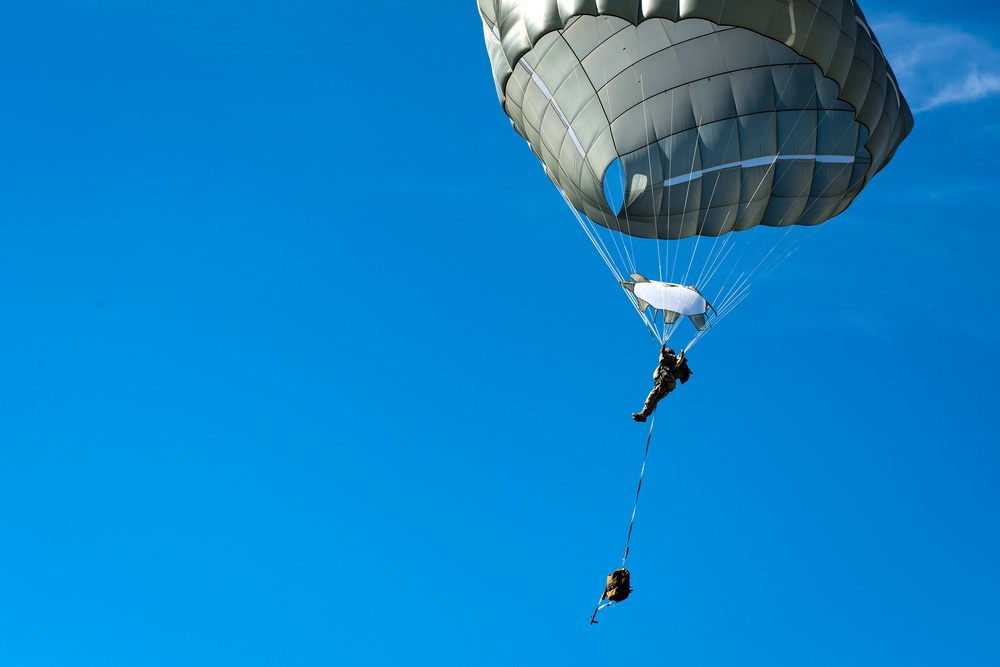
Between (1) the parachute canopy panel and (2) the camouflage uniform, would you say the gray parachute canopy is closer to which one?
(1) the parachute canopy panel

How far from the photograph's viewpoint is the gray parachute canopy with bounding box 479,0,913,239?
1979 centimetres

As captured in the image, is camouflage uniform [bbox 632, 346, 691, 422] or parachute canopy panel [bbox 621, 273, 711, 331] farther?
parachute canopy panel [bbox 621, 273, 711, 331]

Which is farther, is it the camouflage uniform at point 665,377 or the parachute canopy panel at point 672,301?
the parachute canopy panel at point 672,301

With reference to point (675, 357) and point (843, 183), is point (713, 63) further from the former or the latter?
point (675, 357)

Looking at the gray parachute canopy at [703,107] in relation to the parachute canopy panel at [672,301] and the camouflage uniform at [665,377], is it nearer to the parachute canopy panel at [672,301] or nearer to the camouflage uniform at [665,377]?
the parachute canopy panel at [672,301]

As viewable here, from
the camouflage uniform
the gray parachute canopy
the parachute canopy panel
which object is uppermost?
the gray parachute canopy

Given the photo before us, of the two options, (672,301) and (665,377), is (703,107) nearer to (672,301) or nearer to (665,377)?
(672,301)

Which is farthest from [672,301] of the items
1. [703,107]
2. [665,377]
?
[703,107]

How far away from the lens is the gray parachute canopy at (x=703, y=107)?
19.8m

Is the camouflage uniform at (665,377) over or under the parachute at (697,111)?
under

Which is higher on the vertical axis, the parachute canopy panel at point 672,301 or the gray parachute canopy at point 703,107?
the gray parachute canopy at point 703,107

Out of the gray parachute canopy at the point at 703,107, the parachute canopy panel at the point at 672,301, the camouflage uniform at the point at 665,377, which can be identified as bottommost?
the camouflage uniform at the point at 665,377

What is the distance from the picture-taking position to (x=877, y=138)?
2102cm

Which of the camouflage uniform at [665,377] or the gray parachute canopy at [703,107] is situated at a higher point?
the gray parachute canopy at [703,107]
